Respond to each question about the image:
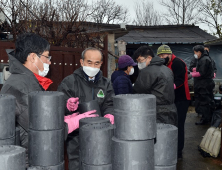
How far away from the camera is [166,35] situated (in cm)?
1716

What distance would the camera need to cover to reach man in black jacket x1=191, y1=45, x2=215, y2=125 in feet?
28.4

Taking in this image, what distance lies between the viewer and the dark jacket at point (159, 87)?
4473 millimetres

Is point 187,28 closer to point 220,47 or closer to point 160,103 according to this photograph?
point 220,47

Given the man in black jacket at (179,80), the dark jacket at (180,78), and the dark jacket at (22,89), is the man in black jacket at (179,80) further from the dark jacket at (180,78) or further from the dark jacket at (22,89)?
the dark jacket at (22,89)

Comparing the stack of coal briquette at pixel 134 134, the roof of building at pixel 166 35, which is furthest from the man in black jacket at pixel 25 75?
the roof of building at pixel 166 35

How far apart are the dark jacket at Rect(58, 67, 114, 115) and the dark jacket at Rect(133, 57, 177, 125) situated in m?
0.94

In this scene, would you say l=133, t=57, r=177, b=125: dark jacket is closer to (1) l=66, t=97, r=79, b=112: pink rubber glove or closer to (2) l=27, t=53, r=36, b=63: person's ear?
(1) l=66, t=97, r=79, b=112: pink rubber glove

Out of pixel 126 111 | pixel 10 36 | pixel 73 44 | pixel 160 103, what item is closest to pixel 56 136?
pixel 126 111

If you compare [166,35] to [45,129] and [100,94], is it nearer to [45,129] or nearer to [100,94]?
[100,94]

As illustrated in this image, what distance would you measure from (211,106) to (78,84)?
6.64 m

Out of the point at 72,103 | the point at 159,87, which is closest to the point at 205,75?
the point at 159,87

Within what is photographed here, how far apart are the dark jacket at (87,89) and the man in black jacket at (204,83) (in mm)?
5599

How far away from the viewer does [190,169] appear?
5.50 meters

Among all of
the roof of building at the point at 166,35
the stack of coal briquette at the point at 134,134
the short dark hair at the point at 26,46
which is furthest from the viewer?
the roof of building at the point at 166,35
